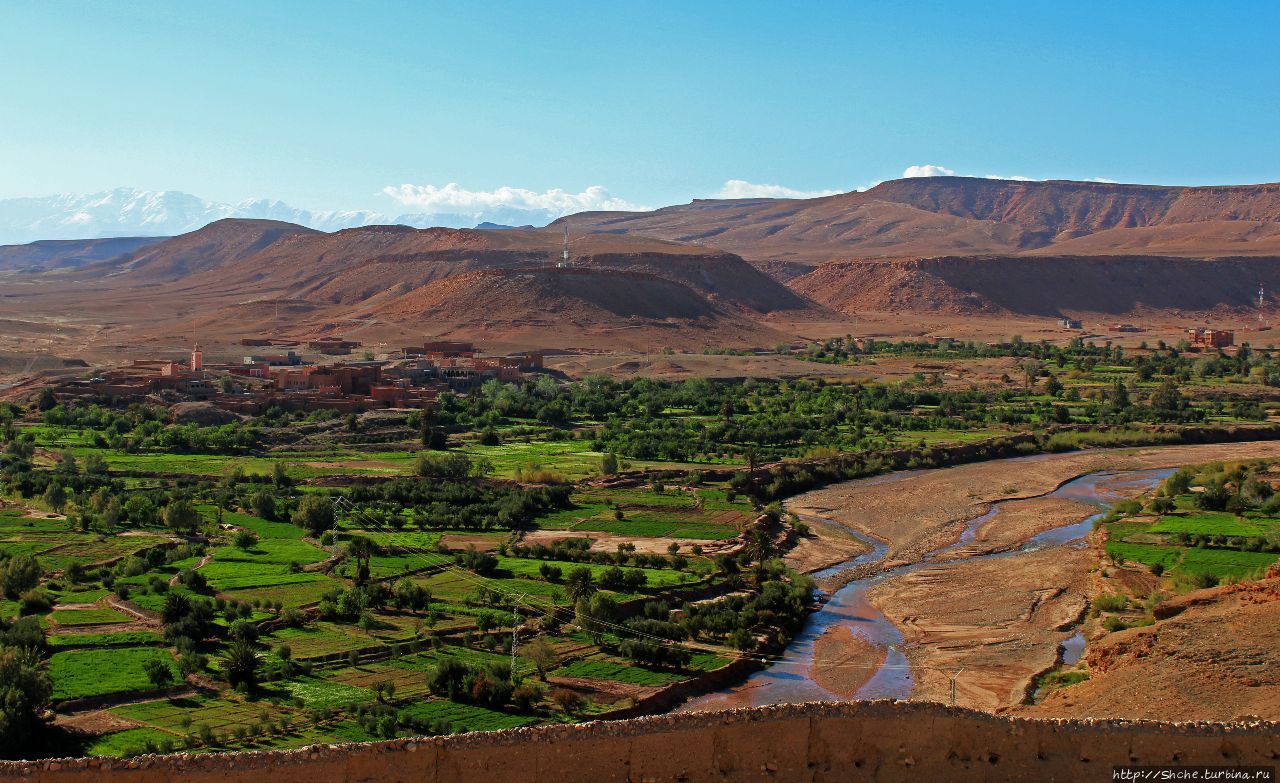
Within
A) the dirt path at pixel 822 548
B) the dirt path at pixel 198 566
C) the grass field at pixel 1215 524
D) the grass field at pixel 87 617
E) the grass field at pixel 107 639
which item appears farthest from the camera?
the grass field at pixel 1215 524

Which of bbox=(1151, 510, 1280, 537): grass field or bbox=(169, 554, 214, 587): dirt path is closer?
bbox=(169, 554, 214, 587): dirt path

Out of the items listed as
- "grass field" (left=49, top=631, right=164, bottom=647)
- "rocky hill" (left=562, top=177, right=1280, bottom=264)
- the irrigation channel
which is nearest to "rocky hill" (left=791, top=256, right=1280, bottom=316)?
"rocky hill" (left=562, top=177, right=1280, bottom=264)

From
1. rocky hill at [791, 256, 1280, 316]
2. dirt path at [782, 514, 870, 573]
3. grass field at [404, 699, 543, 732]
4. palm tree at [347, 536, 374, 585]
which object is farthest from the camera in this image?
rocky hill at [791, 256, 1280, 316]

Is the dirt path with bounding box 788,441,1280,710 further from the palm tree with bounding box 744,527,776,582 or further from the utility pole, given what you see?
the utility pole

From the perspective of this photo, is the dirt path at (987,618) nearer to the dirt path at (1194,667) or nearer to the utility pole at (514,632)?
the dirt path at (1194,667)

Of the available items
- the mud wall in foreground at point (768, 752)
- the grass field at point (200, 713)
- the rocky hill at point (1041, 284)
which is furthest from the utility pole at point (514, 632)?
the rocky hill at point (1041, 284)

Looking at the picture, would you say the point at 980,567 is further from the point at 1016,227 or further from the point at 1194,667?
the point at 1016,227
